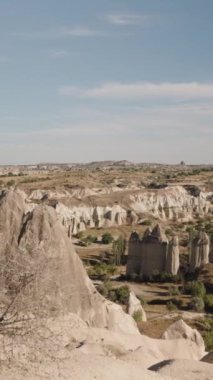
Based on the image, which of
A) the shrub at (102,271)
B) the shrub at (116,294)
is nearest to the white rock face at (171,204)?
the shrub at (102,271)

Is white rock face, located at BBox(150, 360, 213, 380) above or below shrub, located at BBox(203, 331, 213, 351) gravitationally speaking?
above

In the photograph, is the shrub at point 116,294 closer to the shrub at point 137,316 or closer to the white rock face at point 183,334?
the shrub at point 137,316

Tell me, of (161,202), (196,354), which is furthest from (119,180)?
(196,354)

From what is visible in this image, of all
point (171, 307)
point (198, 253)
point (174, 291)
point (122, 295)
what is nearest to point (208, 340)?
point (171, 307)

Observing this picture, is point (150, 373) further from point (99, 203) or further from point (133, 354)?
point (99, 203)

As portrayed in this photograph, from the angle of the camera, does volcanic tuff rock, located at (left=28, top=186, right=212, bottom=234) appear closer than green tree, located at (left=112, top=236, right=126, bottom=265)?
No

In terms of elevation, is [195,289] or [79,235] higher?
[79,235]

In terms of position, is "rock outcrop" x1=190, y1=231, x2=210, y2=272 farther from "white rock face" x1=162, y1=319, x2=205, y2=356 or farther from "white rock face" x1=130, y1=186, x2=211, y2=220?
"white rock face" x1=130, y1=186, x2=211, y2=220

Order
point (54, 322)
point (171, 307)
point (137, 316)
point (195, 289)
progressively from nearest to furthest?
point (54, 322)
point (137, 316)
point (171, 307)
point (195, 289)

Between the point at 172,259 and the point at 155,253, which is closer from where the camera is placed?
the point at 172,259

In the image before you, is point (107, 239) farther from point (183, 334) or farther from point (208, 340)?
point (183, 334)

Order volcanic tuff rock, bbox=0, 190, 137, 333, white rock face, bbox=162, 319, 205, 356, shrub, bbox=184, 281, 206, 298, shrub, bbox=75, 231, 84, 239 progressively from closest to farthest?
volcanic tuff rock, bbox=0, 190, 137, 333 < white rock face, bbox=162, 319, 205, 356 < shrub, bbox=184, 281, 206, 298 < shrub, bbox=75, 231, 84, 239

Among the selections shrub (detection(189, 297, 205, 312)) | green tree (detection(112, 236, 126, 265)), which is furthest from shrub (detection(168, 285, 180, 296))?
green tree (detection(112, 236, 126, 265))
